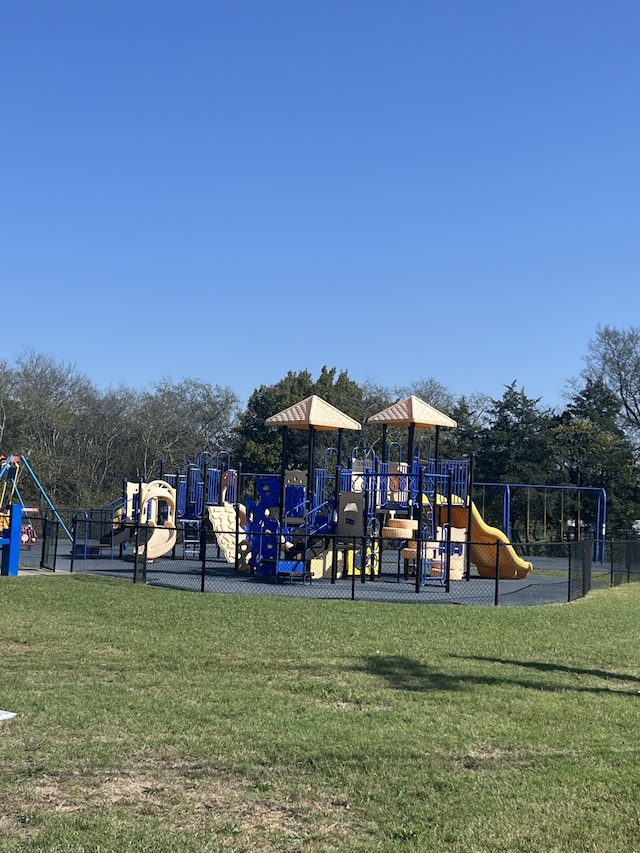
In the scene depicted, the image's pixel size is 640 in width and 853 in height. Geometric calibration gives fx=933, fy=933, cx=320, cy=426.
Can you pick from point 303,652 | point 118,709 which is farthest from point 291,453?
point 118,709

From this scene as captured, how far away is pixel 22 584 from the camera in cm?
1906

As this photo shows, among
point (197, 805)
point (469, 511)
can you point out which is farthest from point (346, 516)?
point (197, 805)

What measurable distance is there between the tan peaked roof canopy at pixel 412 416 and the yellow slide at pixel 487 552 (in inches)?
99.1

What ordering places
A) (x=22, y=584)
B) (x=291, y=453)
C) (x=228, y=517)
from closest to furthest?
(x=22, y=584)
(x=228, y=517)
(x=291, y=453)

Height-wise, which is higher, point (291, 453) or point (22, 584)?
point (291, 453)

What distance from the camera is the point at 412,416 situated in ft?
86.8

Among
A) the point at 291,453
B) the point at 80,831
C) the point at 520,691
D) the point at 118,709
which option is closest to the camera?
the point at 80,831

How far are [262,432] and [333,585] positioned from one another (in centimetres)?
3864

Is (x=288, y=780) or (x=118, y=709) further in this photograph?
(x=118, y=709)

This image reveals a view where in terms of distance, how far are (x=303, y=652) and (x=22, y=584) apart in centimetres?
920

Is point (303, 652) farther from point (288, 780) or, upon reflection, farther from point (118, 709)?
point (288, 780)

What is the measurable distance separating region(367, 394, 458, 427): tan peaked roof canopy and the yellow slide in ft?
8.26

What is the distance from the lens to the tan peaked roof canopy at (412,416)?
26578 mm

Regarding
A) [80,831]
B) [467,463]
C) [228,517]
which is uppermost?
[467,463]
